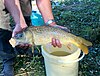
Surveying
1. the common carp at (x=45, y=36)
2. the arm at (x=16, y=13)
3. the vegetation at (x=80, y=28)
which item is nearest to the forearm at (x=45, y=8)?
the arm at (x=16, y=13)

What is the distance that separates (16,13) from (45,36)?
364mm

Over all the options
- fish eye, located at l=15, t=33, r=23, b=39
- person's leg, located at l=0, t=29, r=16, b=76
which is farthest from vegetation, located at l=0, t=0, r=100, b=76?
fish eye, located at l=15, t=33, r=23, b=39

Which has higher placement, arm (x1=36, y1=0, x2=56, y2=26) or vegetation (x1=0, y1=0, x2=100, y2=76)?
arm (x1=36, y1=0, x2=56, y2=26)

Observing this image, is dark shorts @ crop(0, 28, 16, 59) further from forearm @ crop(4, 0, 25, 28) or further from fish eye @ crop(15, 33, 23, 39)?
fish eye @ crop(15, 33, 23, 39)

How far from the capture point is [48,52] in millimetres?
2652

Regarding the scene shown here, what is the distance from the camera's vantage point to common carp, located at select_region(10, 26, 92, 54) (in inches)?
91.5

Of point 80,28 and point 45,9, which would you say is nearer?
point 45,9

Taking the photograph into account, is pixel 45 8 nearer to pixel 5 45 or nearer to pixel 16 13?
A: pixel 16 13

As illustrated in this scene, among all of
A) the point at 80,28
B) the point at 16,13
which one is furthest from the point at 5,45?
the point at 80,28

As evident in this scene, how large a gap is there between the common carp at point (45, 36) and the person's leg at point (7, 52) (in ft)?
1.58

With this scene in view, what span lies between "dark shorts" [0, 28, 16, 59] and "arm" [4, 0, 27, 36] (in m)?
0.27

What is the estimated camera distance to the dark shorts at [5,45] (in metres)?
2.81

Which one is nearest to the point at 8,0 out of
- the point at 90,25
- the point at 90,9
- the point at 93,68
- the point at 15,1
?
the point at 15,1

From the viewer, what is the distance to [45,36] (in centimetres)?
234
